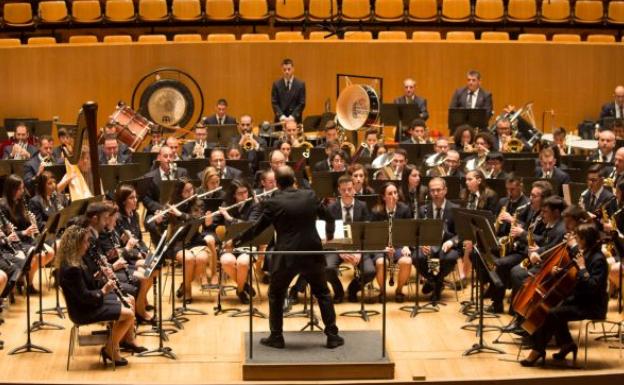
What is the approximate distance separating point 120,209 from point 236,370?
7.21 ft

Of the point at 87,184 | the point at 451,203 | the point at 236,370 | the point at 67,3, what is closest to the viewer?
the point at 236,370

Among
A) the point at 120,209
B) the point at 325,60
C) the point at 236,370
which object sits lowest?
the point at 236,370

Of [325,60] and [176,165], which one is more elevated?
[325,60]

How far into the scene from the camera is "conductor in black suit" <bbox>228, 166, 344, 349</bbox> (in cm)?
874

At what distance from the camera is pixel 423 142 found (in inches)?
556

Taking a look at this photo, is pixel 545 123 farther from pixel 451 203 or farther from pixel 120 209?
pixel 120 209

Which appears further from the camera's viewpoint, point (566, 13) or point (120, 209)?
point (566, 13)

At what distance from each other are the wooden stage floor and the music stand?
15.7 feet

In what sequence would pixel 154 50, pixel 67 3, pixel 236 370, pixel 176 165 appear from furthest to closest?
pixel 67 3
pixel 154 50
pixel 176 165
pixel 236 370

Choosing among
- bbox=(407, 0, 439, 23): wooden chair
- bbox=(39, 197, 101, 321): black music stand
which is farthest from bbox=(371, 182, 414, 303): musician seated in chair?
bbox=(407, 0, 439, 23): wooden chair

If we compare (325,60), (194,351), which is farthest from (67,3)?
(194,351)

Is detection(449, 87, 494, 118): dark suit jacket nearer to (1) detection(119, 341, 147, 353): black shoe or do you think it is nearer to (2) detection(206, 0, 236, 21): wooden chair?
(2) detection(206, 0, 236, 21): wooden chair

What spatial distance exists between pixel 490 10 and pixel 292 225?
414 inches

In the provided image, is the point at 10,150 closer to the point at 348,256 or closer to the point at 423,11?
the point at 348,256
